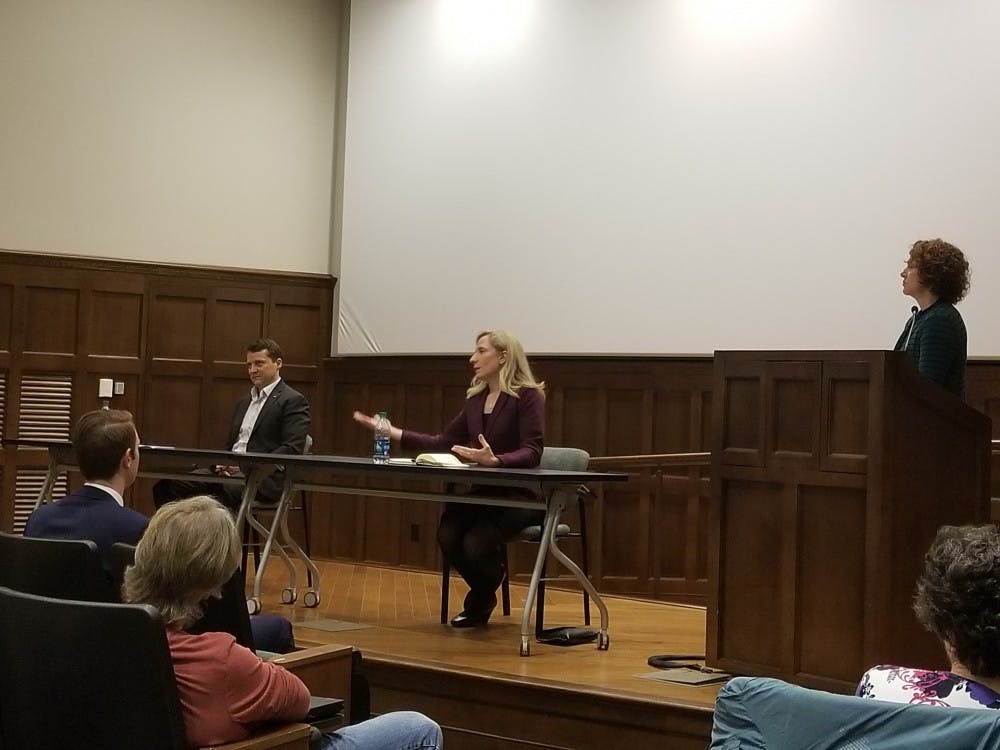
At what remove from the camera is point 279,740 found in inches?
99.9

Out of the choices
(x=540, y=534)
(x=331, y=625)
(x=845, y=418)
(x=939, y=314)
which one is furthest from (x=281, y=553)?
(x=939, y=314)

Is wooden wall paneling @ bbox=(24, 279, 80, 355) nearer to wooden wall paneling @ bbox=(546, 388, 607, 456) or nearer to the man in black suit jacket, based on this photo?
wooden wall paneling @ bbox=(546, 388, 607, 456)

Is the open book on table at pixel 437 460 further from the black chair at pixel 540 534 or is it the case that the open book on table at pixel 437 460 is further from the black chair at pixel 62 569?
the black chair at pixel 62 569

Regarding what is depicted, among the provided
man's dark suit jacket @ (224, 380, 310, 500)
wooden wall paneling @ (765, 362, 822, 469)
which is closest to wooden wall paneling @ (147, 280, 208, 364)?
man's dark suit jacket @ (224, 380, 310, 500)

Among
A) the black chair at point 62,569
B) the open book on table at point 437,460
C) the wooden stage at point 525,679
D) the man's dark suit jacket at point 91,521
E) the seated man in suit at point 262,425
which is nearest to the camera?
the black chair at point 62,569

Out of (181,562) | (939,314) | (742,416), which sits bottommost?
(181,562)

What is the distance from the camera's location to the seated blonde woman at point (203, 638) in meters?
2.46

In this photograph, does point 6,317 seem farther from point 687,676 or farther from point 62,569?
point 687,676

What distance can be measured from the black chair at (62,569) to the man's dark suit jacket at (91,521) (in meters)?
0.27

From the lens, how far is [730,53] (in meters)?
7.28

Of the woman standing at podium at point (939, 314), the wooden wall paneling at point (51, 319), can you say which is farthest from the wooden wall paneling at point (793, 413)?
the wooden wall paneling at point (51, 319)

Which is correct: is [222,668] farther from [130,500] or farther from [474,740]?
[130,500]

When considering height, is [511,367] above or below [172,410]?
above

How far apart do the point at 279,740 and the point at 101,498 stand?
135 cm
